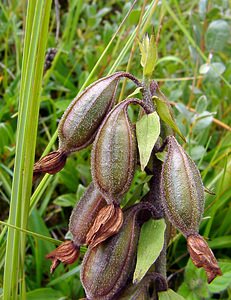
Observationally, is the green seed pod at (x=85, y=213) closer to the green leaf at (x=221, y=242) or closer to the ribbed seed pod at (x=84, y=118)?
the ribbed seed pod at (x=84, y=118)

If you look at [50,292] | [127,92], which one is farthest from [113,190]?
[127,92]

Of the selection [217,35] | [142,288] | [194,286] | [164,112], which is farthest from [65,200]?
[217,35]

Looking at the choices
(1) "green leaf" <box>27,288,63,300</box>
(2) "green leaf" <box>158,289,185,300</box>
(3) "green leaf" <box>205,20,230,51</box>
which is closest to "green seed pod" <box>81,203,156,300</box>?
(2) "green leaf" <box>158,289,185,300</box>

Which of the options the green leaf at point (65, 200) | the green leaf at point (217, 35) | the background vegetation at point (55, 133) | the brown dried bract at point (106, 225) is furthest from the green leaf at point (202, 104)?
the brown dried bract at point (106, 225)

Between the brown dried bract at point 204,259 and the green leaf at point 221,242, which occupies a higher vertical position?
the brown dried bract at point 204,259

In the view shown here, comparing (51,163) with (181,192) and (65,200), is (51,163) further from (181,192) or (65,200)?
(65,200)

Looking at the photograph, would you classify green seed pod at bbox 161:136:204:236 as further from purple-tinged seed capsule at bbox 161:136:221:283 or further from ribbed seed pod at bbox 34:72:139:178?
ribbed seed pod at bbox 34:72:139:178

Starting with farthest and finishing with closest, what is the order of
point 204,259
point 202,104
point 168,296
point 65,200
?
point 202,104 → point 65,200 → point 168,296 → point 204,259

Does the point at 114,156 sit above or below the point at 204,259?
above
